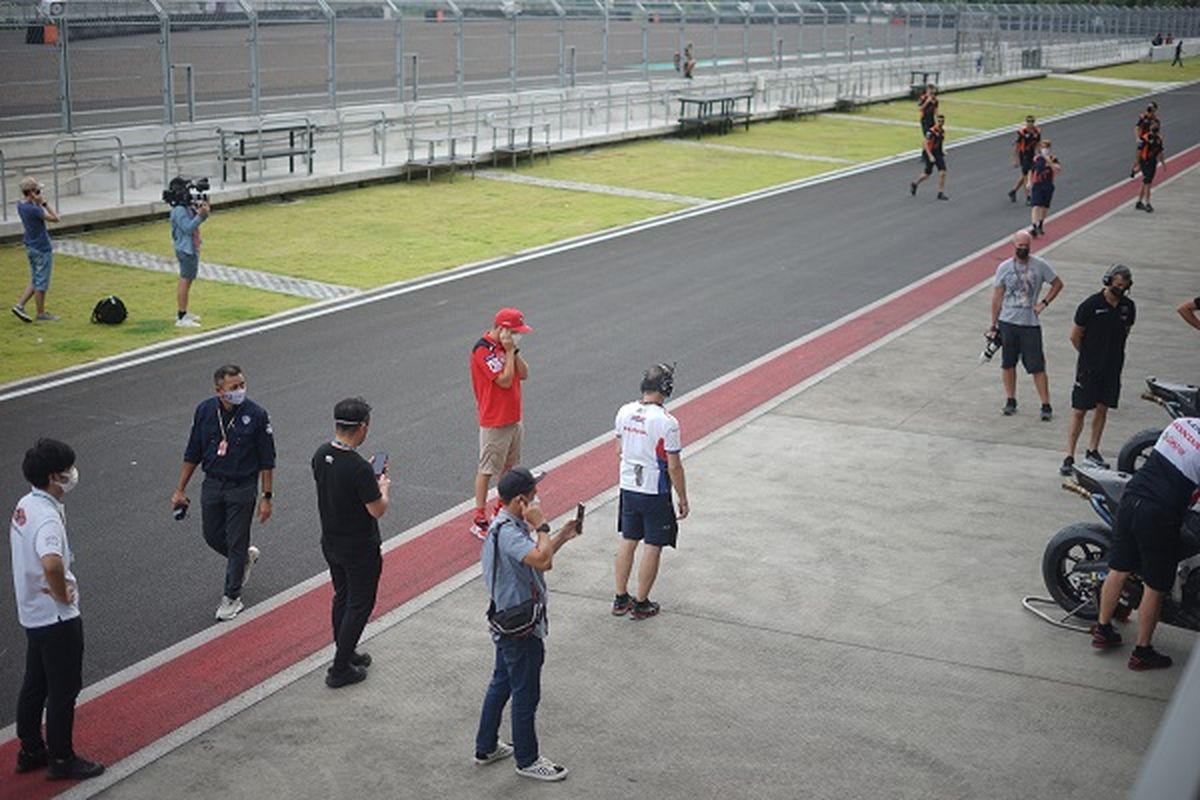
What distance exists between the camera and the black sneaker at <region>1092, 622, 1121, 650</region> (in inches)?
349

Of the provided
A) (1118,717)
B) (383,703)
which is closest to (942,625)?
(1118,717)

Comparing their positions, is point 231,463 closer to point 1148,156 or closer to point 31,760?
point 31,760

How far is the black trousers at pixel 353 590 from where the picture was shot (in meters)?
8.02

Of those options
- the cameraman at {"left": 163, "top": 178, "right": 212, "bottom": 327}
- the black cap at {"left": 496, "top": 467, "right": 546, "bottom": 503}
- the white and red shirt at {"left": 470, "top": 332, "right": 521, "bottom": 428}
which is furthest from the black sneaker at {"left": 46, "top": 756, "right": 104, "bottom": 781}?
the cameraman at {"left": 163, "top": 178, "right": 212, "bottom": 327}

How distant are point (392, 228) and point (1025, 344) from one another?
13.1 m

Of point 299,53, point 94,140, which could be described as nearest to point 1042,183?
point 94,140

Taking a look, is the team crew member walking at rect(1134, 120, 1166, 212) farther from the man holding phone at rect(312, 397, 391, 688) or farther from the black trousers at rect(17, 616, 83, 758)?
the black trousers at rect(17, 616, 83, 758)

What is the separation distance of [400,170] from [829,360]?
49.6ft

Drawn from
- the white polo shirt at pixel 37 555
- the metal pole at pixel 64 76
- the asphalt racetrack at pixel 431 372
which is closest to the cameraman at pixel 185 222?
the asphalt racetrack at pixel 431 372

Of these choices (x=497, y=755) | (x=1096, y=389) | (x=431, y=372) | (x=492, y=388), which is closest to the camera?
(x=497, y=755)

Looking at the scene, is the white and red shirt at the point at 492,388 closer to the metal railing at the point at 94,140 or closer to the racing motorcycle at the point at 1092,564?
the racing motorcycle at the point at 1092,564

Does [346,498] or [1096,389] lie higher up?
[346,498]

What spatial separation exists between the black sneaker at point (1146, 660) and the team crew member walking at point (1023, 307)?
5.61 meters

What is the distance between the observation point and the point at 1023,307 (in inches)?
543
